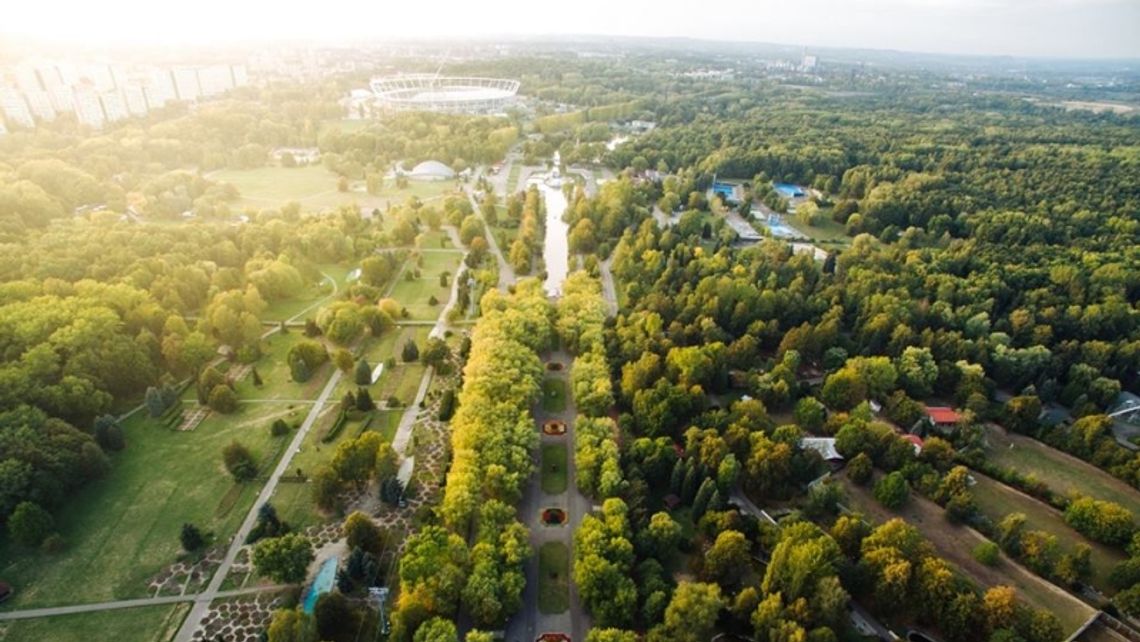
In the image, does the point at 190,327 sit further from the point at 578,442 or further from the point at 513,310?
the point at 578,442

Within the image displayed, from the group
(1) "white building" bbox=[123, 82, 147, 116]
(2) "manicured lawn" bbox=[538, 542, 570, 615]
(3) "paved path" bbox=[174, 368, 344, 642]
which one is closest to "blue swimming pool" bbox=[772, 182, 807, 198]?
(2) "manicured lawn" bbox=[538, 542, 570, 615]

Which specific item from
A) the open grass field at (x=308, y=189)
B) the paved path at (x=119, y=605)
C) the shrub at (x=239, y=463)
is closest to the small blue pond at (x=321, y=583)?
the paved path at (x=119, y=605)

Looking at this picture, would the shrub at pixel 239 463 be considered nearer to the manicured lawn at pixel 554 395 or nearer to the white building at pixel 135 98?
the manicured lawn at pixel 554 395

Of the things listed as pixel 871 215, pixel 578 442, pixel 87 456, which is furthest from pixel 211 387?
pixel 871 215

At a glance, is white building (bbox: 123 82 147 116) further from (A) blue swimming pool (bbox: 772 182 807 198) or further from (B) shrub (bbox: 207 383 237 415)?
(A) blue swimming pool (bbox: 772 182 807 198)

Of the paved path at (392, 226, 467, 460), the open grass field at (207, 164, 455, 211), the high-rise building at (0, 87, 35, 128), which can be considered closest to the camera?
the paved path at (392, 226, 467, 460)

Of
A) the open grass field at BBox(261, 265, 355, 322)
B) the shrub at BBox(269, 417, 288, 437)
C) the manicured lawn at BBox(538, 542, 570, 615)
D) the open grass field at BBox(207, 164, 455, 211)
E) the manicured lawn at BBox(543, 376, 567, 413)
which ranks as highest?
the manicured lawn at BBox(538, 542, 570, 615)

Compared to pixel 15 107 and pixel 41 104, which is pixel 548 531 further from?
pixel 41 104
